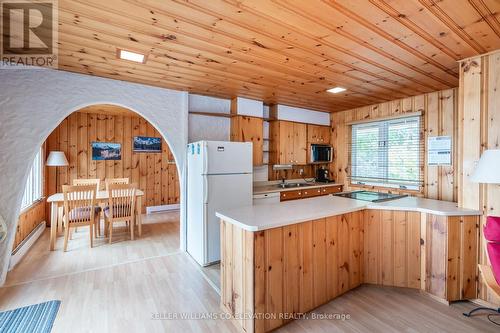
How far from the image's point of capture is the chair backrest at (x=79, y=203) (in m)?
3.51

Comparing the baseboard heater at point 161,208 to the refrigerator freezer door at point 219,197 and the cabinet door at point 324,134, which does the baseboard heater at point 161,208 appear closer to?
the refrigerator freezer door at point 219,197

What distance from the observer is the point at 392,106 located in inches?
159

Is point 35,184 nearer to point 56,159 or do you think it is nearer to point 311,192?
point 56,159

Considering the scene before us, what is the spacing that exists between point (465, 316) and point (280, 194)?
251 cm

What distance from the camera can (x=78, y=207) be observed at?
3.82m

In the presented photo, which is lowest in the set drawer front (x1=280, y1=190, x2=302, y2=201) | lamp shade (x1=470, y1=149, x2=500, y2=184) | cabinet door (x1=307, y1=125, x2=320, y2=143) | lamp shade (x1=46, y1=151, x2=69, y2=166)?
drawer front (x1=280, y1=190, x2=302, y2=201)

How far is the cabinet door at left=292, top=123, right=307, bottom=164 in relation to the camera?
4594 mm

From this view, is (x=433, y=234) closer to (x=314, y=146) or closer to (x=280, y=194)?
(x=280, y=194)

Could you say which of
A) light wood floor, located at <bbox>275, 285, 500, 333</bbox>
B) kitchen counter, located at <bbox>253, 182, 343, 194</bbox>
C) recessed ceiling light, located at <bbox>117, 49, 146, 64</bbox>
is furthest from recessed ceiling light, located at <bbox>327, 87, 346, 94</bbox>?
light wood floor, located at <bbox>275, 285, 500, 333</bbox>

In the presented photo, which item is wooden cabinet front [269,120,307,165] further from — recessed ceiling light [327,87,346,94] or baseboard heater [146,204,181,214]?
baseboard heater [146,204,181,214]

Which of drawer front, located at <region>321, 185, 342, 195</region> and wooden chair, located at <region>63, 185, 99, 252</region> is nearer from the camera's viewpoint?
wooden chair, located at <region>63, 185, 99, 252</region>

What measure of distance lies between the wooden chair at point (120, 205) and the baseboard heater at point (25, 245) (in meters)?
1.07

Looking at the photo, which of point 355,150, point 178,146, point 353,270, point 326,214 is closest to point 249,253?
point 326,214

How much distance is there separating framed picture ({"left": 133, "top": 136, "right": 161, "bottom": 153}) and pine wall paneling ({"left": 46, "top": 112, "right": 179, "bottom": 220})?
Answer: 3.7 inches
